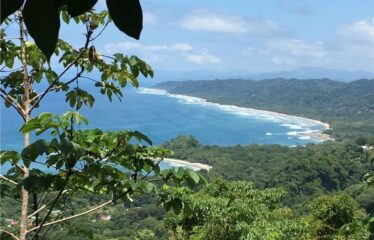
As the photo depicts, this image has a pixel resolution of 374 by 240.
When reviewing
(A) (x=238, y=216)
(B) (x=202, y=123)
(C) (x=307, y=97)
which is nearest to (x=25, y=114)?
(A) (x=238, y=216)

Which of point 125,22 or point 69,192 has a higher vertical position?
point 125,22

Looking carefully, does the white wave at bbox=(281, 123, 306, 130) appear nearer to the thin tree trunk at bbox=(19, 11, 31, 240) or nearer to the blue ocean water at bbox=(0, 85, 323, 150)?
the blue ocean water at bbox=(0, 85, 323, 150)

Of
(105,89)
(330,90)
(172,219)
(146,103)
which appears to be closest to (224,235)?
(172,219)

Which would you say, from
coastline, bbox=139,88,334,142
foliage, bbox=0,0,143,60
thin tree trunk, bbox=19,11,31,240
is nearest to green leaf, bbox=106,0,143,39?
foliage, bbox=0,0,143,60

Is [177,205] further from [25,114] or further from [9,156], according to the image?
[25,114]

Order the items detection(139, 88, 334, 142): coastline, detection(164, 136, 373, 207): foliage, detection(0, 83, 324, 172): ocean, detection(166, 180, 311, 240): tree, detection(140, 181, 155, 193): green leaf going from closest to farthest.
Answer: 1. detection(140, 181, 155, 193): green leaf
2. detection(166, 180, 311, 240): tree
3. detection(164, 136, 373, 207): foliage
4. detection(0, 83, 324, 172): ocean
5. detection(139, 88, 334, 142): coastline

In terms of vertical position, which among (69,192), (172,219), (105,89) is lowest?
(172,219)

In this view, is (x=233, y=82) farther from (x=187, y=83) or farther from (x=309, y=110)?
(x=309, y=110)
